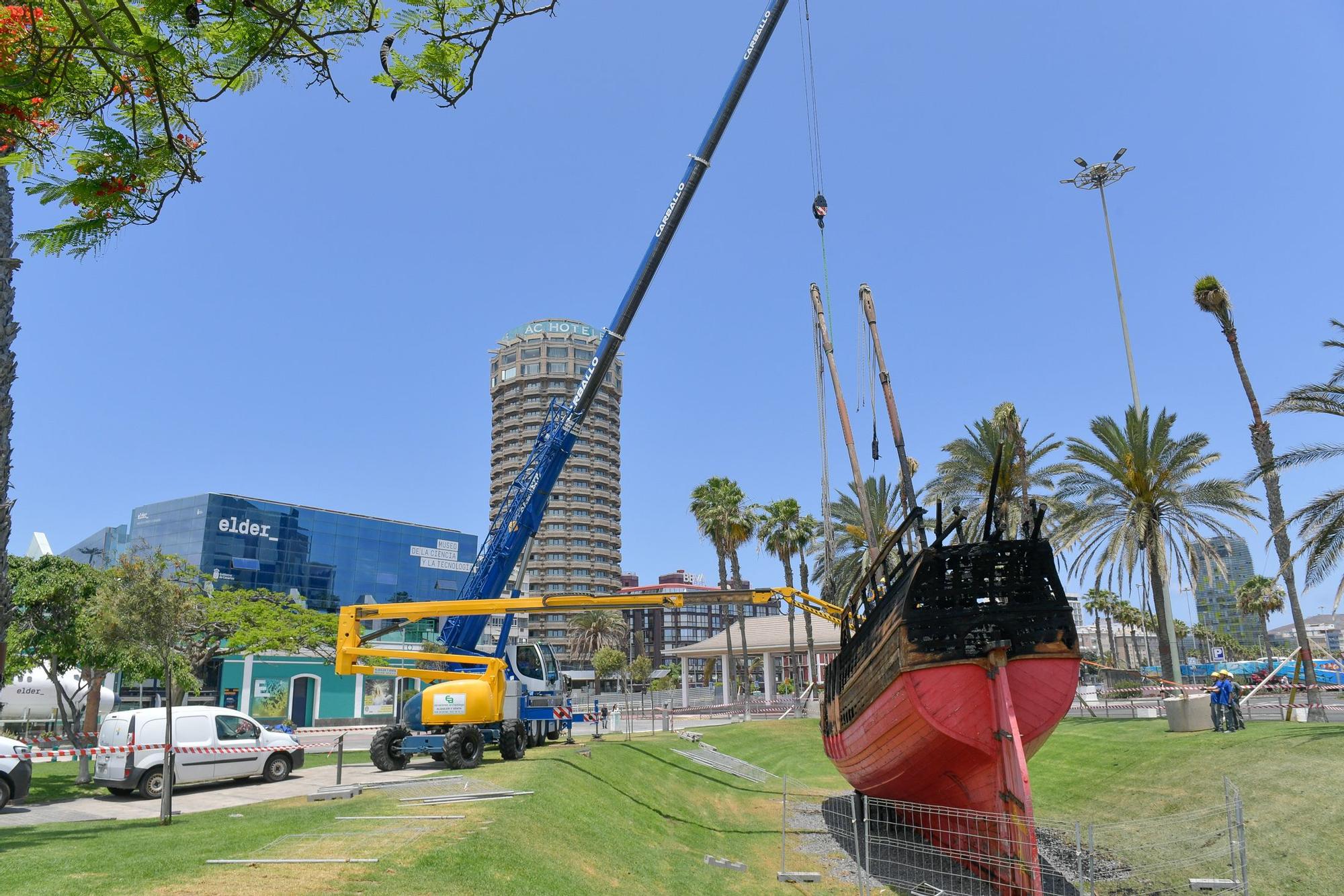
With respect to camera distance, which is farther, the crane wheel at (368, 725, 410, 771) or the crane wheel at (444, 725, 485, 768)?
the crane wheel at (368, 725, 410, 771)

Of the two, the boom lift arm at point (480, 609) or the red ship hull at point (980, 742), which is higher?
the boom lift arm at point (480, 609)

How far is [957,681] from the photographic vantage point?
12461 mm

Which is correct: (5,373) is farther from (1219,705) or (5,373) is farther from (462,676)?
(1219,705)

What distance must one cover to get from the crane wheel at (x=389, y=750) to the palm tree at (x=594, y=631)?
58126mm

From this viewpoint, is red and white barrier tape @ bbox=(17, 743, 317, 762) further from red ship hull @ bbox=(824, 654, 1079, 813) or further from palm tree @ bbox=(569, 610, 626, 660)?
palm tree @ bbox=(569, 610, 626, 660)

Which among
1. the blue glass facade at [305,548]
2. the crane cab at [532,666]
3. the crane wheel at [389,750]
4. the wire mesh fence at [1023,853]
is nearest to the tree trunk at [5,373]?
the wire mesh fence at [1023,853]

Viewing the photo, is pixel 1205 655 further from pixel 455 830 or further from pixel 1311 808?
pixel 455 830

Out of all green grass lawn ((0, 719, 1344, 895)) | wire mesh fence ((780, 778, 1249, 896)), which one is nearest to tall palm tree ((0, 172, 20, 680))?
green grass lawn ((0, 719, 1344, 895))

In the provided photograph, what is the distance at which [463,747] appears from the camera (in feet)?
63.2

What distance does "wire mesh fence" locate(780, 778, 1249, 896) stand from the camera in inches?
441

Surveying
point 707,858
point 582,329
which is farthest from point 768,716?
point 582,329

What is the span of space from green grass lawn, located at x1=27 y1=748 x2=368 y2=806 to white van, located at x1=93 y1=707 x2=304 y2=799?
36.3 inches

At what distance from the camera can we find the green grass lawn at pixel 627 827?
29.0 feet

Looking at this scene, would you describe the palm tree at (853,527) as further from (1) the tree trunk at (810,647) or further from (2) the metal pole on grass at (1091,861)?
(2) the metal pole on grass at (1091,861)
